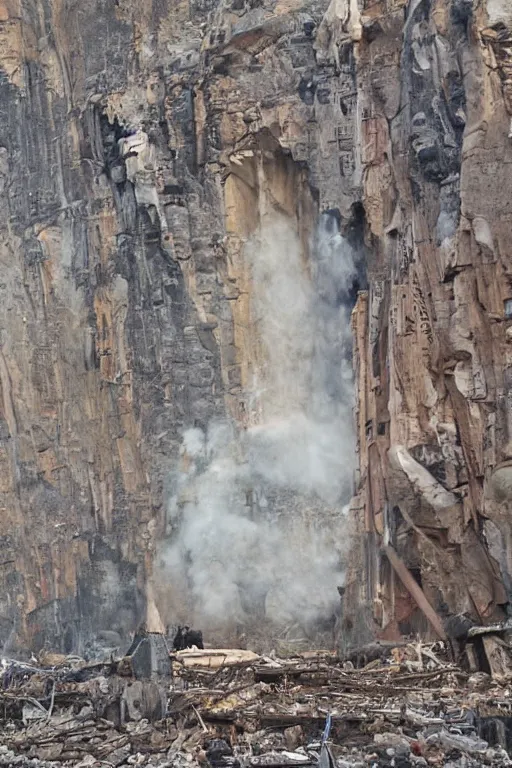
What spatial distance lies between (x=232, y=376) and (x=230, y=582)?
9.72 ft

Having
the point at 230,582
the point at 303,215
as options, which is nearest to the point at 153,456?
the point at 230,582

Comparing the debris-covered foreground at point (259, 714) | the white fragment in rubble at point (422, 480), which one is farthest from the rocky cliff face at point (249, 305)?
the debris-covered foreground at point (259, 714)

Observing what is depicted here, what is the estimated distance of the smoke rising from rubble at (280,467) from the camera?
59.6 feet

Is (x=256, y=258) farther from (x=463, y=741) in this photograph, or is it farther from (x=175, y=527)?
(x=463, y=741)

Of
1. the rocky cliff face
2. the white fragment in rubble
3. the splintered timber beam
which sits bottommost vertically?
the splintered timber beam

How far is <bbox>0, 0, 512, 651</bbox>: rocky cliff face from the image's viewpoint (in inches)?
603

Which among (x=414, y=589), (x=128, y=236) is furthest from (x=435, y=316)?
(x=128, y=236)

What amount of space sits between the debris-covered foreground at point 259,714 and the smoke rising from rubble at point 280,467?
289 centimetres

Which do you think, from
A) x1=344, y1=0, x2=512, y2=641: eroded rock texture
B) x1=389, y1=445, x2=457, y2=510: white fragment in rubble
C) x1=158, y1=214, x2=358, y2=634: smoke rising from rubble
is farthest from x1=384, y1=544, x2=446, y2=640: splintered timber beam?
x1=158, y1=214, x2=358, y2=634: smoke rising from rubble

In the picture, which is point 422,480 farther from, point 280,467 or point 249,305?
point 249,305

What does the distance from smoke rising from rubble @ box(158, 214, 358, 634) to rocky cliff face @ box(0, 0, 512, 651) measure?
1.4 inches

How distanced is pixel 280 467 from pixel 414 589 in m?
3.48

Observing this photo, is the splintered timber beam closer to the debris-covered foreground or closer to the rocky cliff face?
the rocky cliff face

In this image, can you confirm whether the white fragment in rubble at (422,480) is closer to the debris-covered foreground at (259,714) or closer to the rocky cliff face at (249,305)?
the rocky cliff face at (249,305)
